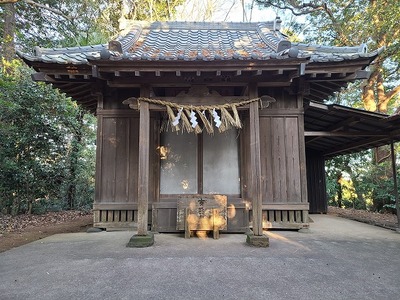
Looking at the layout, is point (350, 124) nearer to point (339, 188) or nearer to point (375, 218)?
point (375, 218)

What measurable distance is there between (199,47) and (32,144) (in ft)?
22.5

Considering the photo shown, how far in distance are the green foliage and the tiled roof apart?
150 inches

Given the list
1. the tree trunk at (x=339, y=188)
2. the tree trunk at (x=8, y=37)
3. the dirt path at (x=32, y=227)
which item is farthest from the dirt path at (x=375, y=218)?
the tree trunk at (x=8, y=37)

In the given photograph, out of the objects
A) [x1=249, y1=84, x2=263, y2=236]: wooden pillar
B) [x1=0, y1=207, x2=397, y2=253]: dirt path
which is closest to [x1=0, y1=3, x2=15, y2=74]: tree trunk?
[x1=0, y1=207, x2=397, y2=253]: dirt path

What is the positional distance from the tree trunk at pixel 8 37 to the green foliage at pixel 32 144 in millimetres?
589

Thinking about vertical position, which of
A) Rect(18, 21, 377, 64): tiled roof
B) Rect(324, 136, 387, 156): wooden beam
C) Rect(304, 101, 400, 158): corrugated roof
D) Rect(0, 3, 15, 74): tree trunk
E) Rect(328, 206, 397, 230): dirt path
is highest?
Rect(0, 3, 15, 74): tree trunk

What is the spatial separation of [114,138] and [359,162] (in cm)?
1251

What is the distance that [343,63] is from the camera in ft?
13.6

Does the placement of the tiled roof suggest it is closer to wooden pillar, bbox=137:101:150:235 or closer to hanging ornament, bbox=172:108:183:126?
hanging ornament, bbox=172:108:183:126

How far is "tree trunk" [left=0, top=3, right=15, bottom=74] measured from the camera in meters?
8.34

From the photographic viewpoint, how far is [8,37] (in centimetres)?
848

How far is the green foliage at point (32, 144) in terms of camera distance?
7666 mm

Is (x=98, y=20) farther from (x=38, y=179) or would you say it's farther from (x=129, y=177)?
(x=129, y=177)

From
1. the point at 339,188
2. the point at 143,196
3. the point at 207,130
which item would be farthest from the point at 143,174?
the point at 339,188
